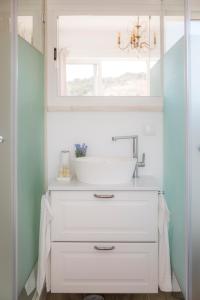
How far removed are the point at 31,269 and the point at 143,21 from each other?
195 cm

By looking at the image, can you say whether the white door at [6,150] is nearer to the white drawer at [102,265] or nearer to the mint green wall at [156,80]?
the white drawer at [102,265]

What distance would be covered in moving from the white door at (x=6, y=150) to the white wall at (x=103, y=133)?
2.57 feet

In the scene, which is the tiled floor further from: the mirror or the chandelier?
the chandelier

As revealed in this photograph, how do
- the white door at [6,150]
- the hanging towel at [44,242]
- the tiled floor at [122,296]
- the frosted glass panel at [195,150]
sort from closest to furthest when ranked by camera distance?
the white door at [6,150] → the frosted glass panel at [195,150] → the hanging towel at [44,242] → the tiled floor at [122,296]

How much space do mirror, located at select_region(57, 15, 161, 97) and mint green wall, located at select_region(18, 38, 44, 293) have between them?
24 cm

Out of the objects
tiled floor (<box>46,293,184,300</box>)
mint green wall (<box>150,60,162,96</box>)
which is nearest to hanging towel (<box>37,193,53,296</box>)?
tiled floor (<box>46,293,184,300</box>)

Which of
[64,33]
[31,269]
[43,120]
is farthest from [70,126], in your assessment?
[31,269]

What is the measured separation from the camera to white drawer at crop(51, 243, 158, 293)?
2.05 meters

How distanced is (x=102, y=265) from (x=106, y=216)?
312 mm

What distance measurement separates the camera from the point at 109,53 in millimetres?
2473

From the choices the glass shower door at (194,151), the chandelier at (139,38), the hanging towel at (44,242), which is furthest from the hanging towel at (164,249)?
the chandelier at (139,38)

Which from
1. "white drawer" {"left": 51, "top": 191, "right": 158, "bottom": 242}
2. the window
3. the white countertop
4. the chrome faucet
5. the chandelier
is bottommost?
"white drawer" {"left": 51, "top": 191, "right": 158, "bottom": 242}

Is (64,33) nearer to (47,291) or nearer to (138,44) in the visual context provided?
(138,44)

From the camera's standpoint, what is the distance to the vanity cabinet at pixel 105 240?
2049mm
